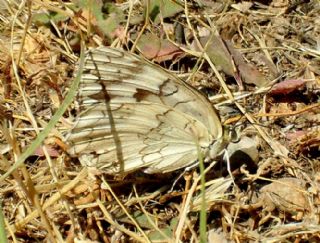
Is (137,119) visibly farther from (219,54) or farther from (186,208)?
(219,54)

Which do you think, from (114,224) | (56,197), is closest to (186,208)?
(114,224)

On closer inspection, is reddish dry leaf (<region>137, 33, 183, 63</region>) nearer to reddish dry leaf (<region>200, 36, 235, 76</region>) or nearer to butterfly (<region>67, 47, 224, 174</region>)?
reddish dry leaf (<region>200, 36, 235, 76</region>)

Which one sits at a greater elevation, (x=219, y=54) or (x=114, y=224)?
(x=219, y=54)

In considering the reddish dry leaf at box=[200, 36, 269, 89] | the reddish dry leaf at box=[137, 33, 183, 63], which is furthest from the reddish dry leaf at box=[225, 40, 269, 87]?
the reddish dry leaf at box=[137, 33, 183, 63]

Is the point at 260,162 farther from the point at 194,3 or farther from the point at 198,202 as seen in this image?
the point at 194,3

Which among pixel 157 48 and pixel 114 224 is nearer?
pixel 114 224

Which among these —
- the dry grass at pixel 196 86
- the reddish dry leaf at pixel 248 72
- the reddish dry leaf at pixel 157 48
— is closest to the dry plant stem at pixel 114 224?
the dry grass at pixel 196 86

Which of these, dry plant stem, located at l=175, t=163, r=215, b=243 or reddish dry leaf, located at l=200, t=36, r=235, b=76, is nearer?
dry plant stem, located at l=175, t=163, r=215, b=243
